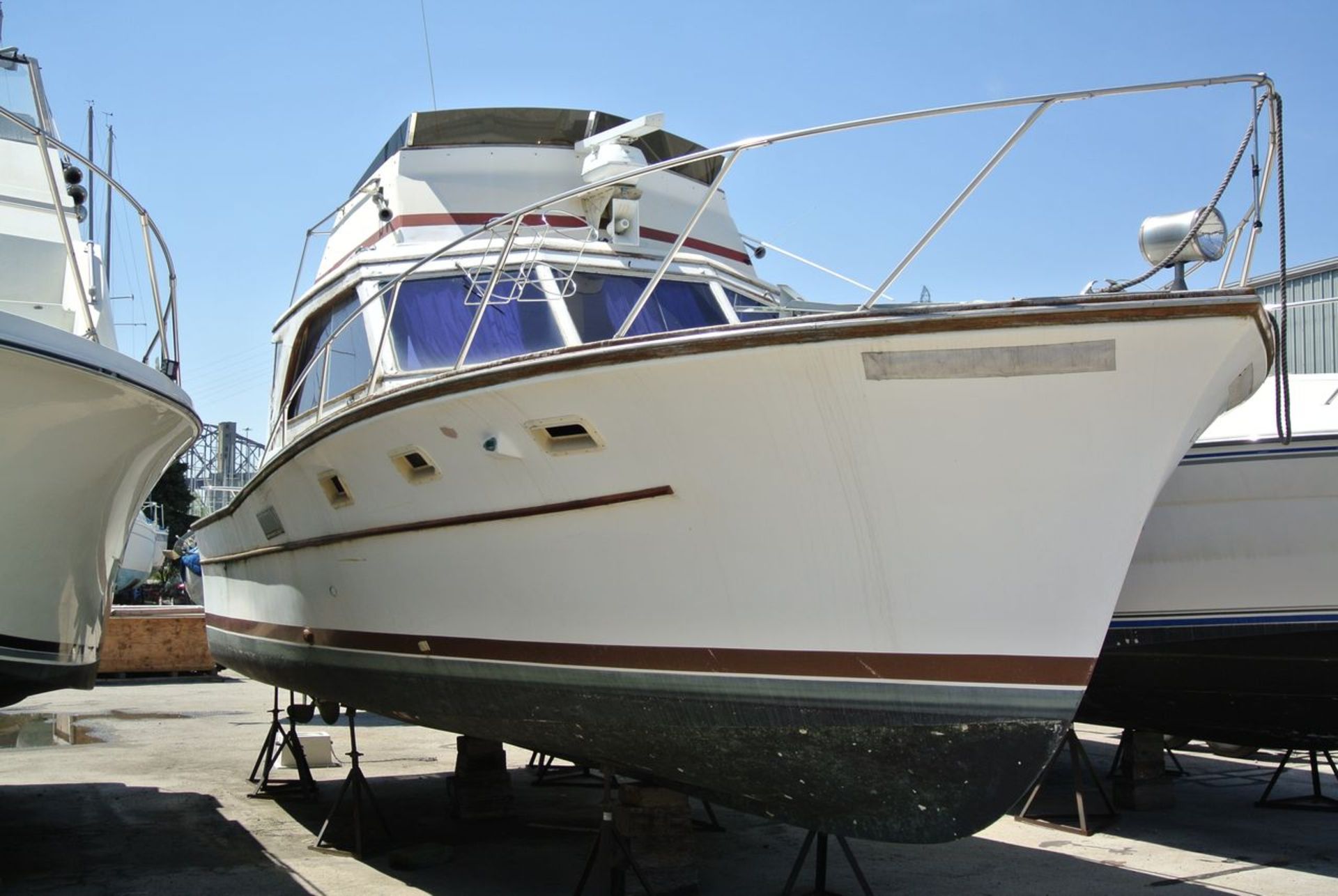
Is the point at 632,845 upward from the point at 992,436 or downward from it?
downward

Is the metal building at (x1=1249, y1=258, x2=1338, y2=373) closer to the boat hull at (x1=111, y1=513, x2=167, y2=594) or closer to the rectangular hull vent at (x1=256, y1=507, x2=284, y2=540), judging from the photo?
the rectangular hull vent at (x1=256, y1=507, x2=284, y2=540)

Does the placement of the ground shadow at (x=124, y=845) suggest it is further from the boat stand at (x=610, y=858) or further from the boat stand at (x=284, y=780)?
the boat stand at (x=610, y=858)

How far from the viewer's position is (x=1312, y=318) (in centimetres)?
1105

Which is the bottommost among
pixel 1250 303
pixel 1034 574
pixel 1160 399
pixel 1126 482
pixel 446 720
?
pixel 446 720

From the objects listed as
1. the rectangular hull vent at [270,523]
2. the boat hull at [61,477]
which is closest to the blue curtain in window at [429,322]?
the boat hull at [61,477]

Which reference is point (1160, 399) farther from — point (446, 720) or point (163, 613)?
point (163, 613)

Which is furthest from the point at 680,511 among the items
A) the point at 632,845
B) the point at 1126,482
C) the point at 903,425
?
the point at 632,845

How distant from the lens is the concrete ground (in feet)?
18.4

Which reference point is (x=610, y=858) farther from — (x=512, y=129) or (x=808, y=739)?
(x=512, y=129)

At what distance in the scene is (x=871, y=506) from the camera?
12.7ft

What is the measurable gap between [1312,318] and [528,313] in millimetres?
8610

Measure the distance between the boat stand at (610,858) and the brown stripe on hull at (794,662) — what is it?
2.37 feet

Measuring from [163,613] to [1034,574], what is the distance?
16156 millimetres

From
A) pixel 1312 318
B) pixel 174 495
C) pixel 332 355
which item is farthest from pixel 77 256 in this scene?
pixel 174 495
